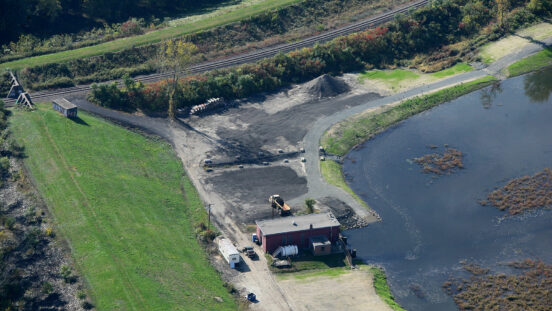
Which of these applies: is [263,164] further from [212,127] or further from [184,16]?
[184,16]

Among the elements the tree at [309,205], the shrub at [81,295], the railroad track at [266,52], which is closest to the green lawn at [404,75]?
the railroad track at [266,52]

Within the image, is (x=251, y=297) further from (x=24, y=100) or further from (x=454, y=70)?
(x=454, y=70)

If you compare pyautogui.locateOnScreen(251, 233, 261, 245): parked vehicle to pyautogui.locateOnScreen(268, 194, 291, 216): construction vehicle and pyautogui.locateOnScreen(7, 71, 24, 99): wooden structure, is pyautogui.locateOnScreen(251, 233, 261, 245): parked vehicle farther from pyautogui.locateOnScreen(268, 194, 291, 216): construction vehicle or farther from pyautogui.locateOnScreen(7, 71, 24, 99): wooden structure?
pyautogui.locateOnScreen(7, 71, 24, 99): wooden structure

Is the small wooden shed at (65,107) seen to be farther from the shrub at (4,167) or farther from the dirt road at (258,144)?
the shrub at (4,167)

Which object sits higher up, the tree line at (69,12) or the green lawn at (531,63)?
the tree line at (69,12)

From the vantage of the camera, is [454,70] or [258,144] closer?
[258,144]

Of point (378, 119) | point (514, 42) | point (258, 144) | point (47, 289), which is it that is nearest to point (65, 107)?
point (258, 144)
